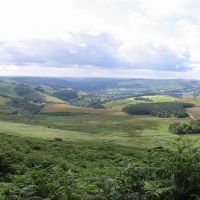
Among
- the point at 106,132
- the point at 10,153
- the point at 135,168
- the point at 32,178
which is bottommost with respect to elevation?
the point at 106,132

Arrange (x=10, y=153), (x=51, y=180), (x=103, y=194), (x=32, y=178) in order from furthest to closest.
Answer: (x=10, y=153) < (x=51, y=180) < (x=32, y=178) < (x=103, y=194)

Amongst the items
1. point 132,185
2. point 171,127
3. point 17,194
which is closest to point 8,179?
point 17,194

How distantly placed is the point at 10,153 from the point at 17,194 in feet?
121

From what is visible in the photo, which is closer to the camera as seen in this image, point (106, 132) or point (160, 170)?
point (160, 170)

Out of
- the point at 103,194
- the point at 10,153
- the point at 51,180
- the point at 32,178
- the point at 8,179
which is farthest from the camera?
the point at 10,153

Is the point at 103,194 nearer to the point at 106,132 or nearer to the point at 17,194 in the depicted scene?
the point at 17,194

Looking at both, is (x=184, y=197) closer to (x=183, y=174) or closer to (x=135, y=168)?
(x=183, y=174)

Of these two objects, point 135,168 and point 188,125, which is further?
point 188,125

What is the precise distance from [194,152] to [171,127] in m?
175

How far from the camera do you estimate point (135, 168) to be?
24047 mm

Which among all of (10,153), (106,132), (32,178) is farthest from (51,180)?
(106,132)

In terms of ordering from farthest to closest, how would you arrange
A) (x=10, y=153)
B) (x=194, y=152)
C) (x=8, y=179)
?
(x=10, y=153)
(x=8, y=179)
(x=194, y=152)

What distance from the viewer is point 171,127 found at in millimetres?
198500

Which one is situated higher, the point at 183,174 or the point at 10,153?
the point at 183,174
